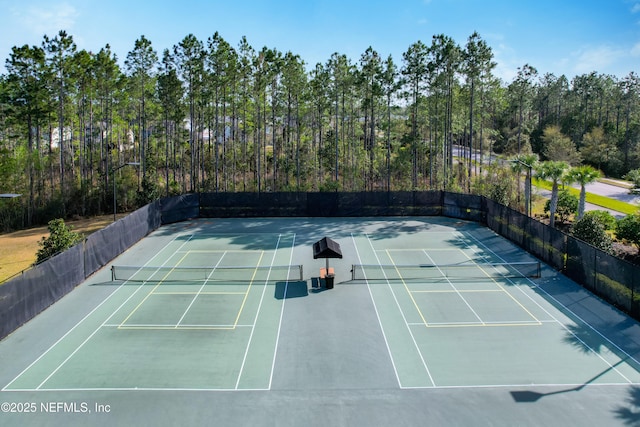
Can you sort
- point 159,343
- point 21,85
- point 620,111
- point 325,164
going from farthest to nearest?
point 620,111 < point 325,164 < point 21,85 < point 159,343

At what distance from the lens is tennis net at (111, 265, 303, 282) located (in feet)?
67.6

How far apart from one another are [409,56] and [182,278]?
2744 centimetres

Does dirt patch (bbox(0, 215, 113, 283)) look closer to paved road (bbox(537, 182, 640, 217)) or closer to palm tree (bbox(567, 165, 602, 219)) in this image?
palm tree (bbox(567, 165, 602, 219))

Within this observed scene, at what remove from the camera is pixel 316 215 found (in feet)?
112

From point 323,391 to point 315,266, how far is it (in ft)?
35.2

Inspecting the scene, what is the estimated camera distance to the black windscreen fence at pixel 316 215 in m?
16.2

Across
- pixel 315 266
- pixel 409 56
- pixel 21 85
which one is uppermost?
pixel 409 56

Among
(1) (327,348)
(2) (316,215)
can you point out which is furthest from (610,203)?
(1) (327,348)

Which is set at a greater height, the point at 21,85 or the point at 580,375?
the point at 21,85

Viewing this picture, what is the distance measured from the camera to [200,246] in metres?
26.2

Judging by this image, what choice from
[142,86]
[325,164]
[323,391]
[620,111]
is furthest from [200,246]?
[620,111]

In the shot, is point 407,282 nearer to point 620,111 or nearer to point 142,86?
point 142,86

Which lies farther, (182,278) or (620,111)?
(620,111)

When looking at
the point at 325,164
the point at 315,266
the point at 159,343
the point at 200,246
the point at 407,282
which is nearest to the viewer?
the point at 159,343
